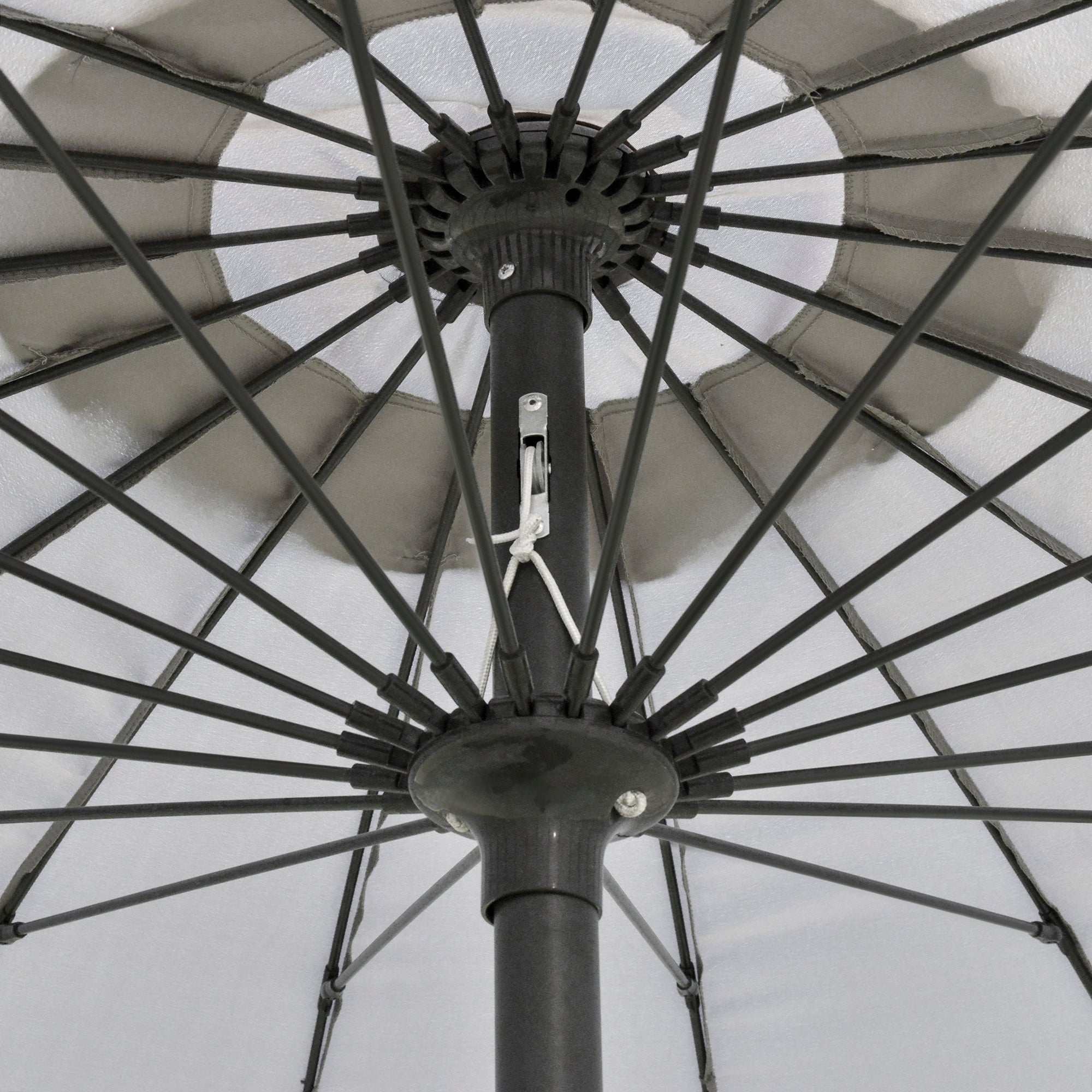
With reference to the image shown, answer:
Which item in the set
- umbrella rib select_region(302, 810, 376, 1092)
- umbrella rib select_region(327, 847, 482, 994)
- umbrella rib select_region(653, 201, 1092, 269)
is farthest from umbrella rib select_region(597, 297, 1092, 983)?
umbrella rib select_region(327, 847, 482, 994)

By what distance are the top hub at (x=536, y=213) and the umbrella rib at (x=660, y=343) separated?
128cm

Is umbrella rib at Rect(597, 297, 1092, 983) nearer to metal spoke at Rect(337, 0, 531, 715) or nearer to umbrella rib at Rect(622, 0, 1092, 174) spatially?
umbrella rib at Rect(622, 0, 1092, 174)

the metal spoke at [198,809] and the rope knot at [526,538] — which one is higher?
the rope knot at [526,538]

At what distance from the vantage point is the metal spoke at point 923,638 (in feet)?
10.8

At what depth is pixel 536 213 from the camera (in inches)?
169

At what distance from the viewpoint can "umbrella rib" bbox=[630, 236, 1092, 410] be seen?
4648mm

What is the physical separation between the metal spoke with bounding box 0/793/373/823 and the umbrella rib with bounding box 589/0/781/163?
77.3 inches

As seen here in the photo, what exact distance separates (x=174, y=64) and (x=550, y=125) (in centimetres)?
115

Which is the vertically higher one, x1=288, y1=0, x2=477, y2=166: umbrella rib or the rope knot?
x1=288, y1=0, x2=477, y2=166: umbrella rib

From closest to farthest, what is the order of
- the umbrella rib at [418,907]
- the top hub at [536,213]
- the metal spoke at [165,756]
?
the metal spoke at [165,756]
the top hub at [536,213]
the umbrella rib at [418,907]

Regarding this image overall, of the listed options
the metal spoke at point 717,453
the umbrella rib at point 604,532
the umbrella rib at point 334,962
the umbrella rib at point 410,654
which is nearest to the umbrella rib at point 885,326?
the metal spoke at point 717,453

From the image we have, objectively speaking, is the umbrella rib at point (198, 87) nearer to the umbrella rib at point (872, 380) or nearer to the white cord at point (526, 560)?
the white cord at point (526, 560)

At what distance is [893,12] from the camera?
169 inches

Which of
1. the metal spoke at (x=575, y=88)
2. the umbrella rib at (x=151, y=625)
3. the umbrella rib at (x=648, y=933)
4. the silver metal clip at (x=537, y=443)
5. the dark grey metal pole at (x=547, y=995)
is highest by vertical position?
the metal spoke at (x=575, y=88)
